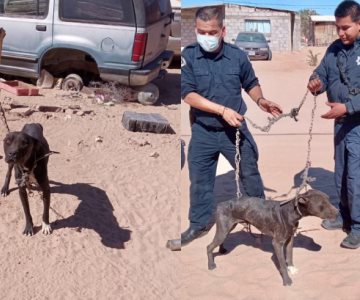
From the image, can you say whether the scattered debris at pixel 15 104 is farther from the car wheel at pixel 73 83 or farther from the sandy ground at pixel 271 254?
the sandy ground at pixel 271 254

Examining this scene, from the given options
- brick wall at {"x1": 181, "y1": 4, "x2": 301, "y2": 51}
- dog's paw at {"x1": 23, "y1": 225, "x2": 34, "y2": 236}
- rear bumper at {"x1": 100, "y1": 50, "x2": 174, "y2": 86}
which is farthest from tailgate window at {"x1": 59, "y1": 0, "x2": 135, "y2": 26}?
brick wall at {"x1": 181, "y1": 4, "x2": 301, "y2": 51}

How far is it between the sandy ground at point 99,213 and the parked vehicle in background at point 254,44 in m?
1.48

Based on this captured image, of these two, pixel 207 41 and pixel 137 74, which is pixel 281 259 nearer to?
pixel 207 41

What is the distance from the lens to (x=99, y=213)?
372 cm

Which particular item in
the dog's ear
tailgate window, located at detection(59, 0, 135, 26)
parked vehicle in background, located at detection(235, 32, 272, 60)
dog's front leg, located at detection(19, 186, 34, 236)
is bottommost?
dog's front leg, located at detection(19, 186, 34, 236)

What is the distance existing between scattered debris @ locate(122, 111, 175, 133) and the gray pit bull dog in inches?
92.2

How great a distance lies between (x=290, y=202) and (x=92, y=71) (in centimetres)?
271

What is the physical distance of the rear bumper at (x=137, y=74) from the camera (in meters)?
4.19

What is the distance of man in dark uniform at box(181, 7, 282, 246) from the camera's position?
1.66 m

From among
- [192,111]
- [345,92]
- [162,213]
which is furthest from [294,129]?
[162,213]

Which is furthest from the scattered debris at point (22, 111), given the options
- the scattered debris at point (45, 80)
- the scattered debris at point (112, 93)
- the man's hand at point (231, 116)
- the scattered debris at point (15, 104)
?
the man's hand at point (231, 116)

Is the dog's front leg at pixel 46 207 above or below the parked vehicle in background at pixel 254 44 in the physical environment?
below

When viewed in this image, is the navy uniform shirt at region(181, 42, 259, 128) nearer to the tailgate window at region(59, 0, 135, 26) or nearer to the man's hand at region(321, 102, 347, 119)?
the man's hand at region(321, 102, 347, 119)

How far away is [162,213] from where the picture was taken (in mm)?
3732
